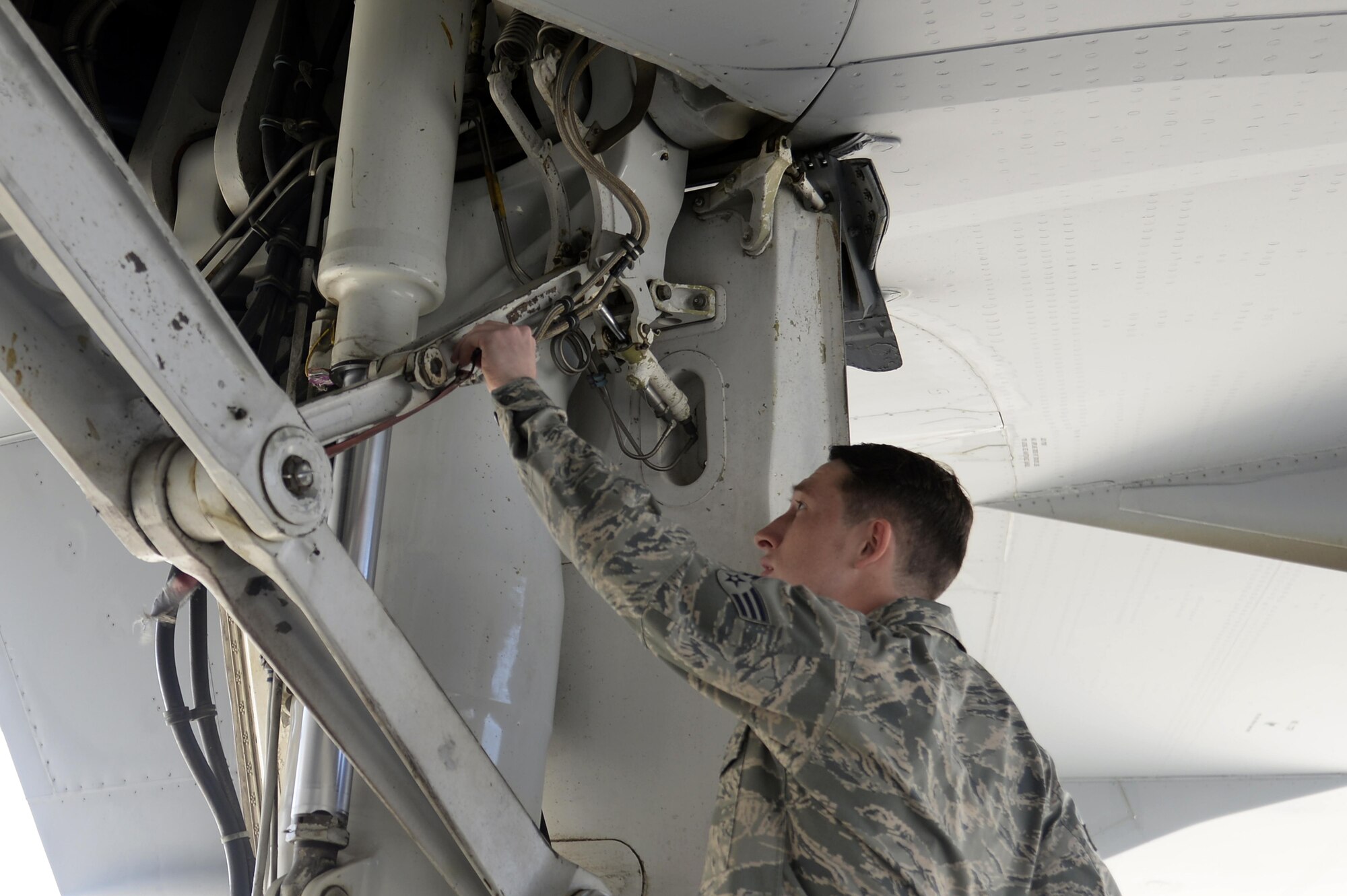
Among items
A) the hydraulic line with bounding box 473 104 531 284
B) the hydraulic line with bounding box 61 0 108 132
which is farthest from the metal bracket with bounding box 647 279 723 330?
the hydraulic line with bounding box 61 0 108 132

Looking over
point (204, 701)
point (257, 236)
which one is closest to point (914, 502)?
point (257, 236)

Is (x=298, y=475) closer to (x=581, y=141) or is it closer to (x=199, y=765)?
(x=581, y=141)

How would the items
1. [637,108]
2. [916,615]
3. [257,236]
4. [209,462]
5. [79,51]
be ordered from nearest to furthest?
[209,462], [916,615], [637,108], [257,236], [79,51]

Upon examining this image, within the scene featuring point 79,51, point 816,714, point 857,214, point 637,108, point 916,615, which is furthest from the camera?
point 79,51

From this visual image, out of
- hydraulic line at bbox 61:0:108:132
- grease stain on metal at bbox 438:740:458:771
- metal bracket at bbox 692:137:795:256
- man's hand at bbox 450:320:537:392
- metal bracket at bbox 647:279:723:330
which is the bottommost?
grease stain on metal at bbox 438:740:458:771

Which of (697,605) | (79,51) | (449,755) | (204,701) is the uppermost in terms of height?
(79,51)

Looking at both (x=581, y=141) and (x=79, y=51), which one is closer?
(x=581, y=141)

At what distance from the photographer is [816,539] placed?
1487mm

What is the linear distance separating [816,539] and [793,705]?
1.13ft

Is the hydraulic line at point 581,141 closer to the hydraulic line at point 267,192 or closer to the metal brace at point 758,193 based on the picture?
the metal brace at point 758,193

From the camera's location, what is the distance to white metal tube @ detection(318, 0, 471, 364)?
1.53 meters

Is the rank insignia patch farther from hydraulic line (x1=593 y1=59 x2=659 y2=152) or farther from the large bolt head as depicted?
hydraulic line (x1=593 y1=59 x2=659 y2=152)

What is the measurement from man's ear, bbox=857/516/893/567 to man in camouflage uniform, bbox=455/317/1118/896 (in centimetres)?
9

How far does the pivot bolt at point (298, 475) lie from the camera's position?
3.72ft
